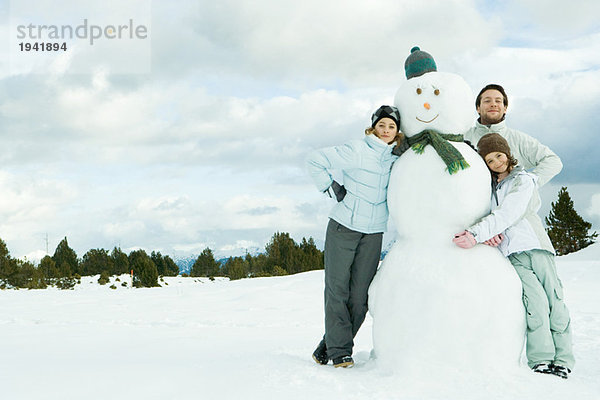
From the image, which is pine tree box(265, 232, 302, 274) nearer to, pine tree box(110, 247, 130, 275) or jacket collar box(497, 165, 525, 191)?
pine tree box(110, 247, 130, 275)

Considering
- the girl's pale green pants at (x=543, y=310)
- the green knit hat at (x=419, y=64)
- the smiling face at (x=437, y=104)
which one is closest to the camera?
the girl's pale green pants at (x=543, y=310)

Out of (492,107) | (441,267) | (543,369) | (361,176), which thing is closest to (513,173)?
(492,107)

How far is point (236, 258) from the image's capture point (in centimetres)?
3164

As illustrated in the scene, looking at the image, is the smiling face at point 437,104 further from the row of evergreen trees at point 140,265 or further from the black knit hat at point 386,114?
the row of evergreen trees at point 140,265

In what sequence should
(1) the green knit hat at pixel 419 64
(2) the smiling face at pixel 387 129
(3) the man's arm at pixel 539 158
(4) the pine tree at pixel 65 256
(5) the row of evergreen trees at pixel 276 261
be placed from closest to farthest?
(2) the smiling face at pixel 387 129 → (1) the green knit hat at pixel 419 64 → (3) the man's arm at pixel 539 158 → (5) the row of evergreen trees at pixel 276 261 → (4) the pine tree at pixel 65 256

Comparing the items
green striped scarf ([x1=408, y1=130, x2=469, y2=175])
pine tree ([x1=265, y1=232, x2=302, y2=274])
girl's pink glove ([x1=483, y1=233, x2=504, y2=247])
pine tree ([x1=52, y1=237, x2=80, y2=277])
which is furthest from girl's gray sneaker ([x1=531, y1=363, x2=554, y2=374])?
pine tree ([x1=52, y1=237, x2=80, y2=277])

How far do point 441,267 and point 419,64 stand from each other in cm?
142

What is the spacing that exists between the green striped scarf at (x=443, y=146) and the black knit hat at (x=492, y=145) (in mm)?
164

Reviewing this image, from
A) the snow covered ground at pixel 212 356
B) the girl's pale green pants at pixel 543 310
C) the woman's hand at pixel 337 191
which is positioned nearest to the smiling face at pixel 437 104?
the woman's hand at pixel 337 191

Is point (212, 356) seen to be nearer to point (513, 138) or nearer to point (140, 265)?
point (513, 138)

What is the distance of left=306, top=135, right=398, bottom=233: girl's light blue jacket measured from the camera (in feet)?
11.8

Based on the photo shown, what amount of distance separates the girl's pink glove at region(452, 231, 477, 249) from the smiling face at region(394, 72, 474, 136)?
720 millimetres

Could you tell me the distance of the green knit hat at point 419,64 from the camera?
3717 millimetres

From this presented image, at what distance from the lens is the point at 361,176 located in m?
3.61
